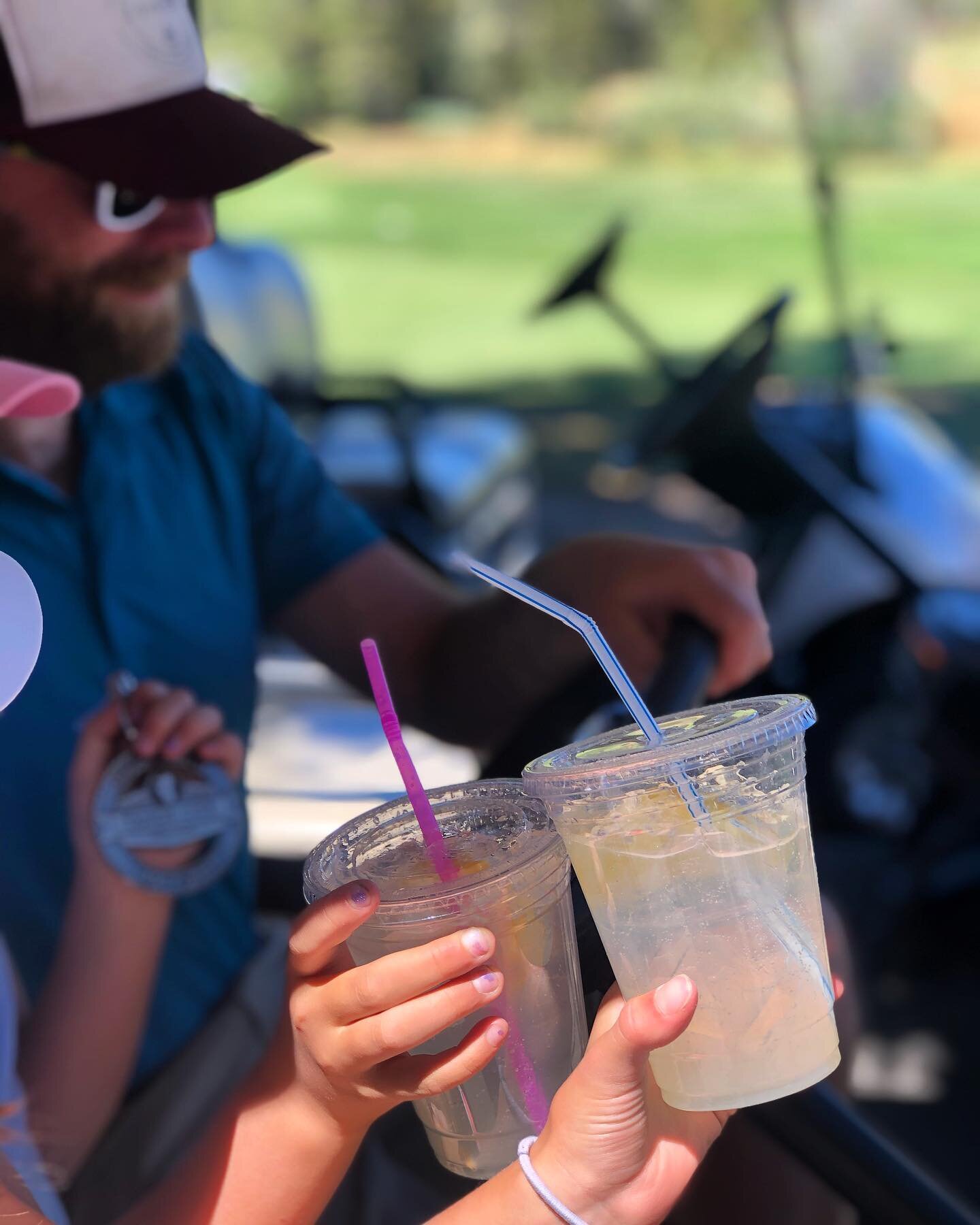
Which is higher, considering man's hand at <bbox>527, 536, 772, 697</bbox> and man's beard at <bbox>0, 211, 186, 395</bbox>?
man's beard at <bbox>0, 211, 186, 395</bbox>

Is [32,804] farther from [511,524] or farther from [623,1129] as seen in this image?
[511,524]

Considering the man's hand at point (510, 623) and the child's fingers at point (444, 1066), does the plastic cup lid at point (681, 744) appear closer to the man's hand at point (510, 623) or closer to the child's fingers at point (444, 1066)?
the child's fingers at point (444, 1066)

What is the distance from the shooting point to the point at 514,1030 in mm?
790

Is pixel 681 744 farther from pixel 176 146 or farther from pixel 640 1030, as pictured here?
pixel 176 146

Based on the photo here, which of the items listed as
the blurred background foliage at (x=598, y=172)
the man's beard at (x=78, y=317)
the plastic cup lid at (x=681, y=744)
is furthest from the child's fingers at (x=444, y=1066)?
the blurred background foliage at (x=598, y=172)

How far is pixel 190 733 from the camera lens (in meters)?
1.20

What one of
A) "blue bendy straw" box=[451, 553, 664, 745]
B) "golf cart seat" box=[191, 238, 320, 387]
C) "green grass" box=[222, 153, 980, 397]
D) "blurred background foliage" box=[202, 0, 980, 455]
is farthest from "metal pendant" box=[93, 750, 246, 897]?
"green grass" box=[222, 153, 980, 397]

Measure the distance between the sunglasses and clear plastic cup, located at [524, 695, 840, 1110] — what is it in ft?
2.97

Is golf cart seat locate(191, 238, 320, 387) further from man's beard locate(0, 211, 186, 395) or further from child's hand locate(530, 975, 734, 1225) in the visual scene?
child's hand locate(530, 975, 734, 1225)

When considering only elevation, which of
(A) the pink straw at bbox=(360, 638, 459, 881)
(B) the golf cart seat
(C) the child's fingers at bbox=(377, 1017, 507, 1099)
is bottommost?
(B) the golf cart seat

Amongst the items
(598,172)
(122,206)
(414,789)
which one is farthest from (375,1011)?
(598,172)

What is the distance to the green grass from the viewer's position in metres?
7.07

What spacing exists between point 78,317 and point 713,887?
1037mm

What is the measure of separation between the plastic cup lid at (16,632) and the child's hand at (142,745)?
1.41ft
